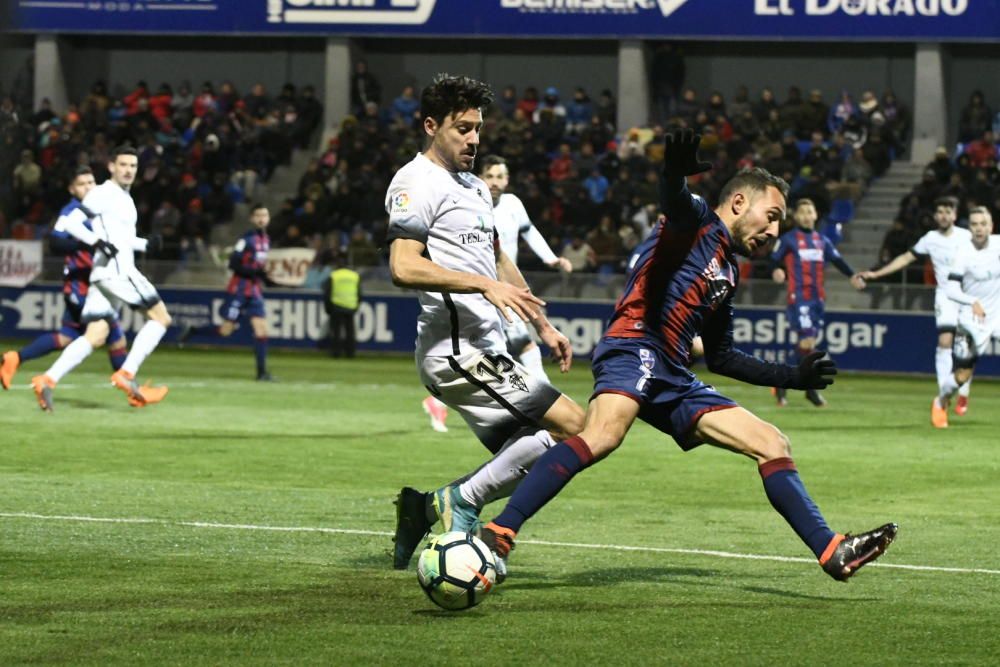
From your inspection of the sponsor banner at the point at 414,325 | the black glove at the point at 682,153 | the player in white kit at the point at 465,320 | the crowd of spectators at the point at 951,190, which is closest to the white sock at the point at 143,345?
the player in white kit at the point at 465,320

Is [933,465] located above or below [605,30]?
below

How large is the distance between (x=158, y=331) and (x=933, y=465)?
785 cm

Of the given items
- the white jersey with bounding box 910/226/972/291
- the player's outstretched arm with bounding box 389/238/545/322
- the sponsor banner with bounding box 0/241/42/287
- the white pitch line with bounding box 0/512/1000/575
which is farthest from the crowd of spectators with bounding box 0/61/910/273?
the player's outstretched arm with bounding box 389/238/545/322

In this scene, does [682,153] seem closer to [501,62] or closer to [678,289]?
[678,289]

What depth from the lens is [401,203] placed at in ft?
25.2

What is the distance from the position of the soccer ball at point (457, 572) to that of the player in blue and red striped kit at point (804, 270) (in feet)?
44.7

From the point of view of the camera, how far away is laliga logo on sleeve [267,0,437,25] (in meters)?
37.9

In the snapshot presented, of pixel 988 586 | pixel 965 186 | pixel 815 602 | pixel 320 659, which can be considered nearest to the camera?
pixel 320 659

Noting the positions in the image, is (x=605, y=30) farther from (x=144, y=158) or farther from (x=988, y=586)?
(x=988, y=586)

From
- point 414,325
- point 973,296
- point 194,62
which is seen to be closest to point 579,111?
point 414,325

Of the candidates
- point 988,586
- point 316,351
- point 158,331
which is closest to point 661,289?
point 988,586

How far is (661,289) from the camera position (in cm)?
787

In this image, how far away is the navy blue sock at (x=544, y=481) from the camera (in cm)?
743

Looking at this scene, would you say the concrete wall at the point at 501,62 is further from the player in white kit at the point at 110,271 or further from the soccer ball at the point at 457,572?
the soccer ball at the point at 457,572
